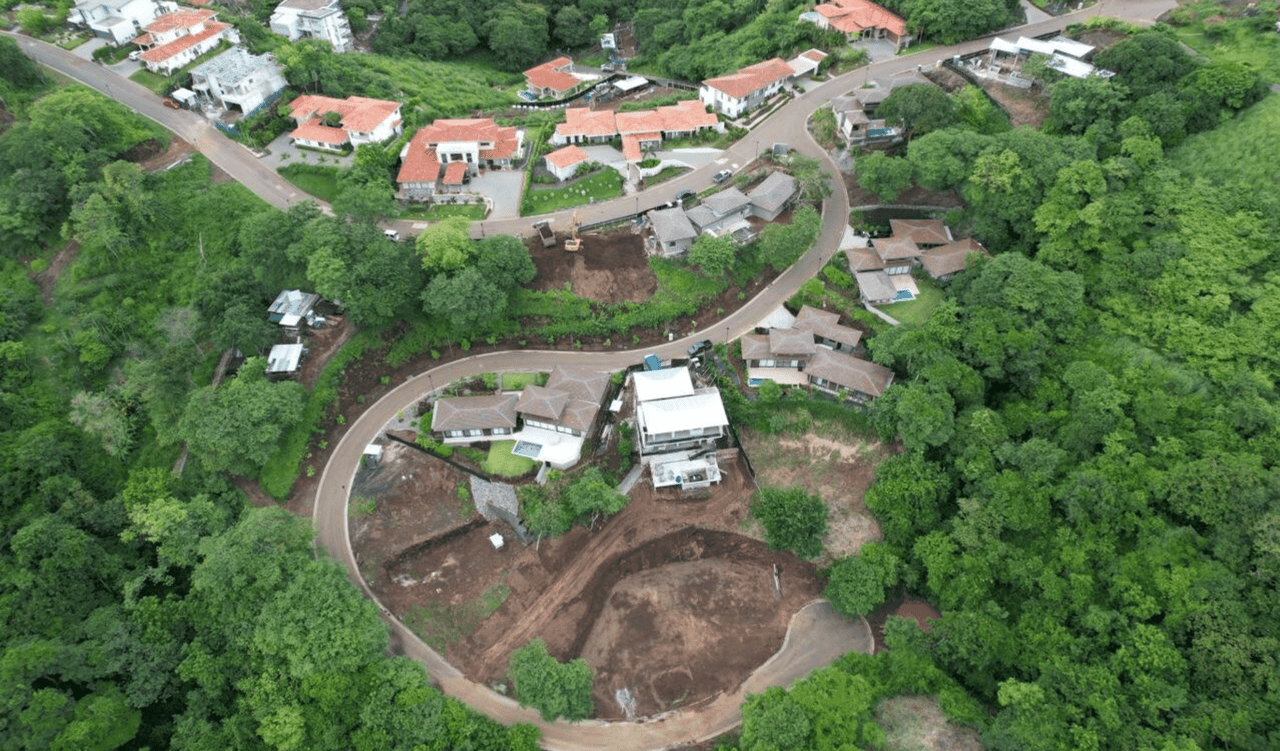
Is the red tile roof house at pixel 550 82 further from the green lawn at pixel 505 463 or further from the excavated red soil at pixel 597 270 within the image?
the green lawn at pixel 505 463

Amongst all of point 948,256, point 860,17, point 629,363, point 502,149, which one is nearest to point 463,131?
point 502,149

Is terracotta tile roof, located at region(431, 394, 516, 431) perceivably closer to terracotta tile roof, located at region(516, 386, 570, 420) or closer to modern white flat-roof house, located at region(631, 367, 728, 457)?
terracotta tile roof, located at region(516, 386, 570, 420)

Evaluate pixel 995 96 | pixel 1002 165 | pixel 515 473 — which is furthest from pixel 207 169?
pixel 995 96

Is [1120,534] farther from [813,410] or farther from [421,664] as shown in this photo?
[421,664]

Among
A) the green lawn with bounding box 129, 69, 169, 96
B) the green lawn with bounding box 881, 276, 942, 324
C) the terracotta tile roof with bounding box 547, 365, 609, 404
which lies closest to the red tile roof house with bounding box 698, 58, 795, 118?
the green lawn with bounding box 881, 276, 942, 324

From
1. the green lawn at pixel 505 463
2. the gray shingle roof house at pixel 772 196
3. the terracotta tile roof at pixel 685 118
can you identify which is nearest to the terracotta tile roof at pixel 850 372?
the gray shingle roof house at pixel 772 196

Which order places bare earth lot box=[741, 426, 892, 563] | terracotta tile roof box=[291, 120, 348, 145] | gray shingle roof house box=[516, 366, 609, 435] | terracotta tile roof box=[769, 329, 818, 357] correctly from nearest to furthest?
bare earth lot box=[741, 426, 892, 563] → gray shingle roof house box=[516, 366, 609, 435] → terracotta tile roof box=[769, 329, 818, 357] → terracotta tile roof box=[291, 120, 348, 145]
